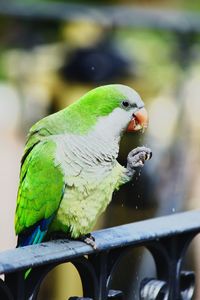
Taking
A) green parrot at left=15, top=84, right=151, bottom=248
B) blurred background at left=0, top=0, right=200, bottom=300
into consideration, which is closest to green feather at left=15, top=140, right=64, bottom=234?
green parrot at left=15, top=84, right=151, bottom=248

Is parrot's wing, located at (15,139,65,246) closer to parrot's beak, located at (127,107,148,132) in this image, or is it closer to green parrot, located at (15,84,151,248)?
green parrot, located at (15,84,151,248)

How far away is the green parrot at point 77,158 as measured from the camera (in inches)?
64.3

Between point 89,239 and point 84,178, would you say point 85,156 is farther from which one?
point 89,239

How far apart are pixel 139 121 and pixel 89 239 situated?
27 centimetres

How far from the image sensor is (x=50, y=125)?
5.32ft

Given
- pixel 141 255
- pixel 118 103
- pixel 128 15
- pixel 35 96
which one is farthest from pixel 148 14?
pixel 118 103

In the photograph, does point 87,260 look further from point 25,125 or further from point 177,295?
point 25,125

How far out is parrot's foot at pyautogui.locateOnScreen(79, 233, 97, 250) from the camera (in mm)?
1465

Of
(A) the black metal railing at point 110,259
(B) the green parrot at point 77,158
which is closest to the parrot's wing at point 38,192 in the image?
(B) the green parrot at point 77,158

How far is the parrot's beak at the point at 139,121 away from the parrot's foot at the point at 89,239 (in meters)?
0.24

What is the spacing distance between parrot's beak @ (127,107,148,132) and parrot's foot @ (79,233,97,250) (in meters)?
0.24

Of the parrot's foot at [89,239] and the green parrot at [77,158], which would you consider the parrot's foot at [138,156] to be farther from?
the parrot's foot at [89,239]

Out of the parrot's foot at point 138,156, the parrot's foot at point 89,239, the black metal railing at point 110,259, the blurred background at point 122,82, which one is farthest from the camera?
the blurred background at point 122,82

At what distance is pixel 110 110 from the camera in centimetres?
165
